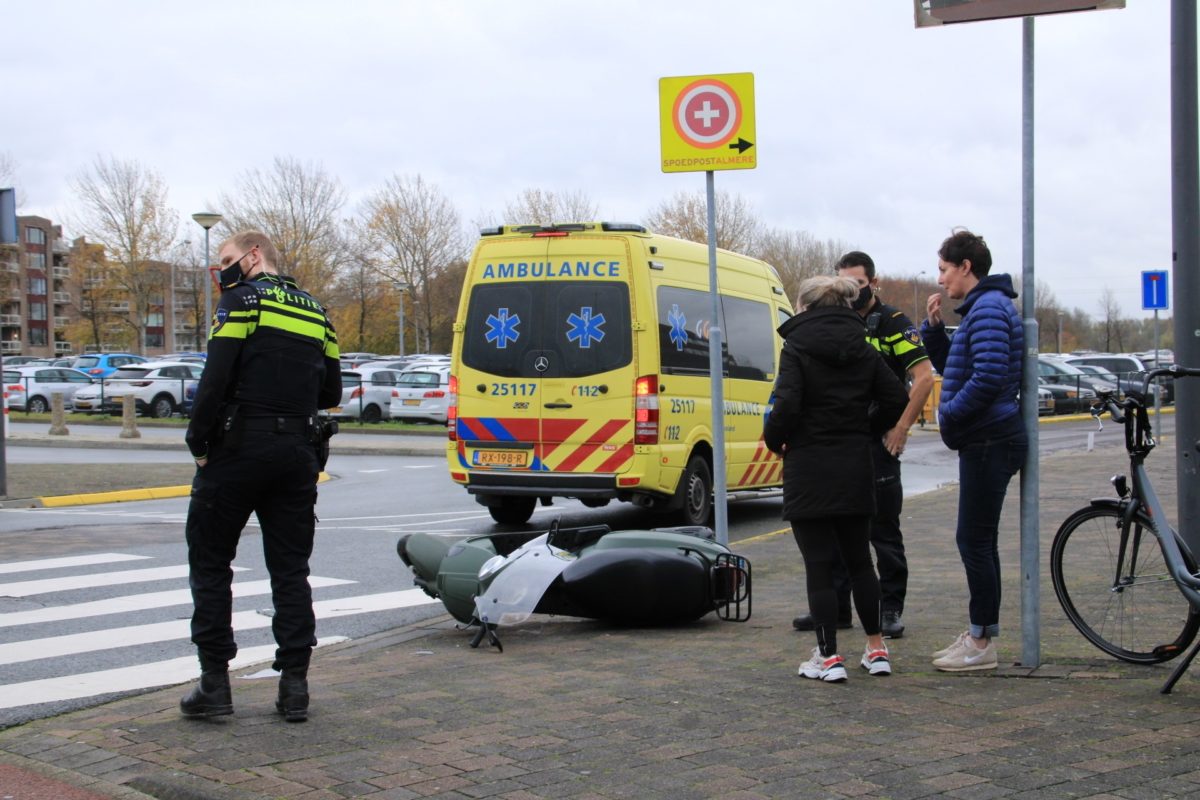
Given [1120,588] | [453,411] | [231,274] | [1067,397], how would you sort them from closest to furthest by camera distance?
[231,274]
[1120,588]
[453,411]
[1067,397]

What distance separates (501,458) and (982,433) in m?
6.33

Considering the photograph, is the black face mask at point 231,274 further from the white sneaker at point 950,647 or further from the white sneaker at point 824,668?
the white sneaker at point 950,647

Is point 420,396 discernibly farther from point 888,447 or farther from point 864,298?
point 888,447

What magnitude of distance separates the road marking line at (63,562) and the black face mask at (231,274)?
5385mm

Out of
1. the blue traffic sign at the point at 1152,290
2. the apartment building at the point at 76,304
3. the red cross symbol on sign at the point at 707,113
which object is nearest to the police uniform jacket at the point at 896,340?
the red cross symbol on sign at the point at 707,113

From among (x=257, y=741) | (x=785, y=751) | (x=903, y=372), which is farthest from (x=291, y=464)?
(x=903, y=372)

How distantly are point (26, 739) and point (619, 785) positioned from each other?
8.06 ft

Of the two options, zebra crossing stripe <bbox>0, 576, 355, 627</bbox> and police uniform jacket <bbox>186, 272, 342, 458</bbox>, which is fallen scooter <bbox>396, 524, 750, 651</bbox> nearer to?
zebra crossing stripe <bbox>0, 576, 355, 627</bbox>

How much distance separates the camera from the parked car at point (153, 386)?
35938 mm

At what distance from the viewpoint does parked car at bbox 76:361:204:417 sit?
35938mm

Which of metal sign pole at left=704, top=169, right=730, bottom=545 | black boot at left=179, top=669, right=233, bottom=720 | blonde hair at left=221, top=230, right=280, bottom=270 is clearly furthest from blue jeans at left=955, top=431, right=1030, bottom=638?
black boot at left=179, top=669, right=233, bottom=720

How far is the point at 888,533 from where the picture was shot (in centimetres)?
666

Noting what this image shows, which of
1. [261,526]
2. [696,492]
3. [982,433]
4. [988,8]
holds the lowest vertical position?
[696,492]

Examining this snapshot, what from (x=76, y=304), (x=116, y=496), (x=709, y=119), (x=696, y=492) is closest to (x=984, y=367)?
(x=709, y=119)
